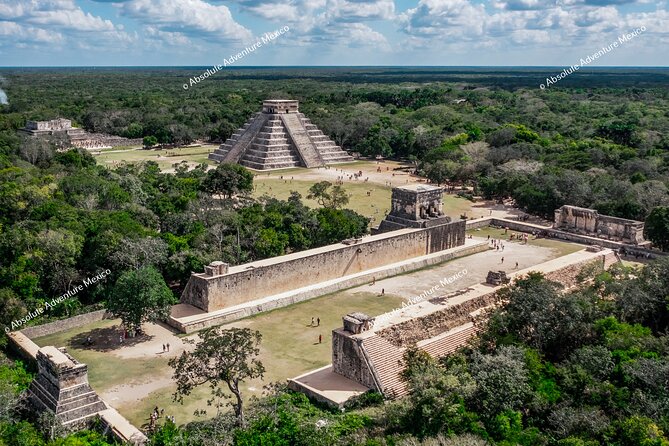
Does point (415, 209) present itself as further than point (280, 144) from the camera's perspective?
No

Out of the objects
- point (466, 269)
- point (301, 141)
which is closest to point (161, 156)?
point (301, 141)

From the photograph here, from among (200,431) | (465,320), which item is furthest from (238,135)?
(200,431)

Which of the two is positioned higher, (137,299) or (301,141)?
(301,141)

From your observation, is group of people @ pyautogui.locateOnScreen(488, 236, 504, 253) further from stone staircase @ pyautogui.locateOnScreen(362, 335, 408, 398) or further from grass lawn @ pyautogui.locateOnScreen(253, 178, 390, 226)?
stone staircase @ pyautogui.locateOnScreen(362, 335, 408, 398)

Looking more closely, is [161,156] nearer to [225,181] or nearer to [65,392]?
[225,181]

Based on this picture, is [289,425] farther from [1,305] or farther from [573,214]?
[573,214]

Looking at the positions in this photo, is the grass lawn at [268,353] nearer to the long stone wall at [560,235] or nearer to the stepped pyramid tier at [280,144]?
the long stone wall at [560,235]
